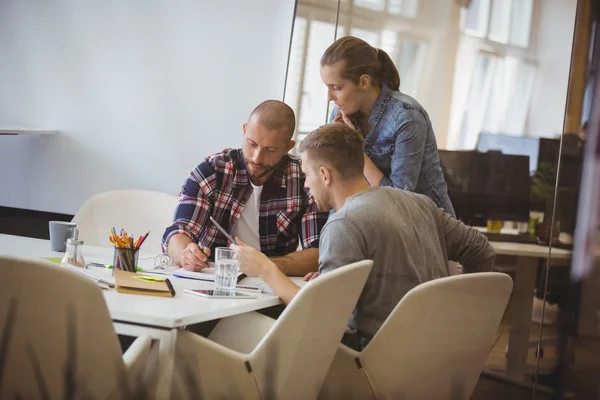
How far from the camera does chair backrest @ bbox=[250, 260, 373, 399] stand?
176 centimetres

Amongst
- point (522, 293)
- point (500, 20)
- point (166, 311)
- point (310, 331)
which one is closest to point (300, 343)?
point (310, 331)

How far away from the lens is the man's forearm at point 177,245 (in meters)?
2.64

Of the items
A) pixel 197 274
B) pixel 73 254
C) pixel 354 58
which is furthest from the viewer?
pixel 354 58

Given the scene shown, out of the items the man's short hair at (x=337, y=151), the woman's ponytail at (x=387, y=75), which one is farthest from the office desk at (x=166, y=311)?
the woman's ponytail at (x=387, y=75)

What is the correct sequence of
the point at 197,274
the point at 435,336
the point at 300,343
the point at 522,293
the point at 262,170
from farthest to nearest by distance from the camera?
the point at 522,293
the point at 262,170
the point at 197,274
the point at 435,336
the point at 300,343

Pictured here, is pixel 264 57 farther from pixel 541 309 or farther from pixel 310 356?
pixel 310 356

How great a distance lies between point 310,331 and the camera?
1822 mm

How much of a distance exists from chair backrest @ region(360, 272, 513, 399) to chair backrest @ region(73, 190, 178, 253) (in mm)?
1699

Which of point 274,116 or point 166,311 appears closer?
point 166,311

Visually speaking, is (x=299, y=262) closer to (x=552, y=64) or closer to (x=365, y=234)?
(x=365, y=234)

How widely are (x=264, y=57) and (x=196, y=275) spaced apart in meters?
1.65

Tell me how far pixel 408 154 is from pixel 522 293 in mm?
1017

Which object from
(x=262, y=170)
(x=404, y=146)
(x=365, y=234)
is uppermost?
(x=404, y=146)

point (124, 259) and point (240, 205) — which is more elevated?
point (240, 205)
